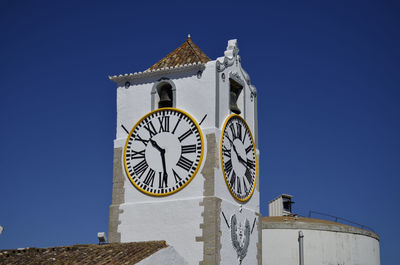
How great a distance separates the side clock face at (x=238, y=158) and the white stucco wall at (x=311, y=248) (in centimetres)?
1333

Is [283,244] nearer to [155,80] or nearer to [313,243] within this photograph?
[313,243]

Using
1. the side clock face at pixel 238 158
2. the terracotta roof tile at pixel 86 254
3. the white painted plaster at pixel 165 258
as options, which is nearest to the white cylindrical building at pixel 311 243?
the side clock face at pixel 238 158

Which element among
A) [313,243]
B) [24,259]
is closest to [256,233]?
[24,259]

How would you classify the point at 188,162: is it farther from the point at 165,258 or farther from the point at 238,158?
the point at 165,258

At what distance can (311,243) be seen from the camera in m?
47.2

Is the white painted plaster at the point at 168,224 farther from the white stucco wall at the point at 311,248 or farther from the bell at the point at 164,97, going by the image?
the white stucco wall at the point at 311,248

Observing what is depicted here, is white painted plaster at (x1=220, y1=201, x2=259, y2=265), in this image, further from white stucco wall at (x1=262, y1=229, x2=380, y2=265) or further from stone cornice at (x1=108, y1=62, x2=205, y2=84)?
white stucco wall at (x1=262, y1=229, x2=380, y2=265)

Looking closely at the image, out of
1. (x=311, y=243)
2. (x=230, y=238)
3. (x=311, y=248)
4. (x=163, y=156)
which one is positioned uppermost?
(x=163, y=156)

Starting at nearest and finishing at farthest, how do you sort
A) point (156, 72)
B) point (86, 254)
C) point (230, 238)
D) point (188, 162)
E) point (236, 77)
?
1. point (86, 254)
2. point (230, 238)
3. point (188, 162)
4. point (156, 72)
5. point (236, 77)

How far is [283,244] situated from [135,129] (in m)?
17.2

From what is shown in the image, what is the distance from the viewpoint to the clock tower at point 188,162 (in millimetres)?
31344

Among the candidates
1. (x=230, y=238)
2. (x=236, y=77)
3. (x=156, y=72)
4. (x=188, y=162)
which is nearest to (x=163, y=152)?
(x=188, y=162)

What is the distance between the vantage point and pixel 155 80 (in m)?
34.1

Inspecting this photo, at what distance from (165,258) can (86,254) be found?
10.4 ft
